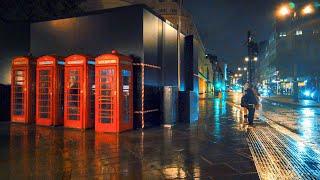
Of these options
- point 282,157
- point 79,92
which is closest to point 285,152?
point 282,157

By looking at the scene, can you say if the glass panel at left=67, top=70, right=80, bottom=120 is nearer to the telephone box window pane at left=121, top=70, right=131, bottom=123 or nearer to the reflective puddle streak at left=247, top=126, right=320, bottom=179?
the telephone box window pane at left=121, top=70, right=131, bottom=123

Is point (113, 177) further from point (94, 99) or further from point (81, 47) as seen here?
point (81, 47)

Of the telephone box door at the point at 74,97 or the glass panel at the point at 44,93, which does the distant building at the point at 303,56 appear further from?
the glass panel at the point at 44,93

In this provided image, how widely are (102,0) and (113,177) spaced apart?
37062mm

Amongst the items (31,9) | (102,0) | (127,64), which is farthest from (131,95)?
(102,0)

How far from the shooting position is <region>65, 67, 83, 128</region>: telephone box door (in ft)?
38.0

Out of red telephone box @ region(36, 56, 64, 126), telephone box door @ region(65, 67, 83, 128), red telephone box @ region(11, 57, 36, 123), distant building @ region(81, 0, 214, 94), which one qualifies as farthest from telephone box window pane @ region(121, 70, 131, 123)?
distant building @ region(81, 0, 214, 94)

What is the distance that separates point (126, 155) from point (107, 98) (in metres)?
3.71

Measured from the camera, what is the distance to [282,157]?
7.61m

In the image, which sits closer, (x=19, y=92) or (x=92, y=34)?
(x=92, y=34)

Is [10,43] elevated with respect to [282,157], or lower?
elevated

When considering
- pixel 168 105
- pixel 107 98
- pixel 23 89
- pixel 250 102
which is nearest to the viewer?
pixel 107 98

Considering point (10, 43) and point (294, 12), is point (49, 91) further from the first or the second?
point (294, 12)

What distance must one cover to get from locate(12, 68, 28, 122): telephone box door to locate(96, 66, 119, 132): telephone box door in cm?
418
